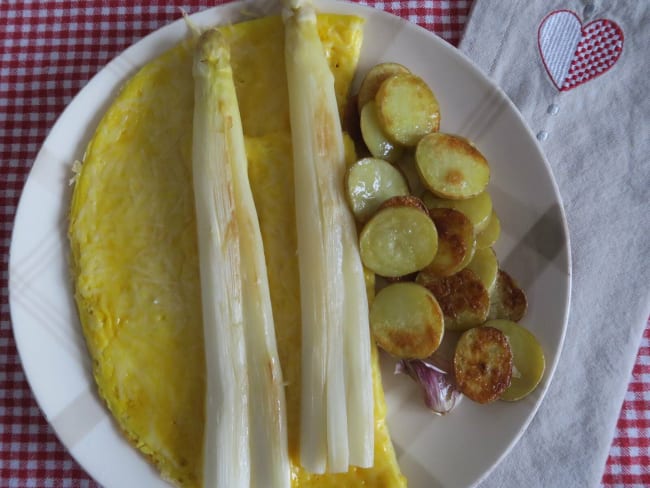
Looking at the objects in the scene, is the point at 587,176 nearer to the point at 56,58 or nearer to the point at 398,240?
the point at 398,240

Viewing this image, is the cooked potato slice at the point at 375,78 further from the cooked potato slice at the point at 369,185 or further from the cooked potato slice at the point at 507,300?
the cooked potato slice at the point at 507,300

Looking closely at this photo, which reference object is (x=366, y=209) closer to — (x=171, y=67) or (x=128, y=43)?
(x=171, y=67)

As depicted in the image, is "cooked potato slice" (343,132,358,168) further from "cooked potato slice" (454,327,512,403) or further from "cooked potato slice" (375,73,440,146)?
"cooked potato slice" (454,327,512,403)

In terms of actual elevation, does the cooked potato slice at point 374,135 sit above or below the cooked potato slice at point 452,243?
above

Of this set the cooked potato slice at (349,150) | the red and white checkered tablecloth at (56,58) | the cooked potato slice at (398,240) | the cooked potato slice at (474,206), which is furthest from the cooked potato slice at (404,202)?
the red and white checkered tablecloth at (56,58)

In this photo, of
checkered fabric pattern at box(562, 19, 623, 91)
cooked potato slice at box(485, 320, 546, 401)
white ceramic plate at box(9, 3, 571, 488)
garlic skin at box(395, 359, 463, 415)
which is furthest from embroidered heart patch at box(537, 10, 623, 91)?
garlic skin at box(395, 359, 463, 415)
